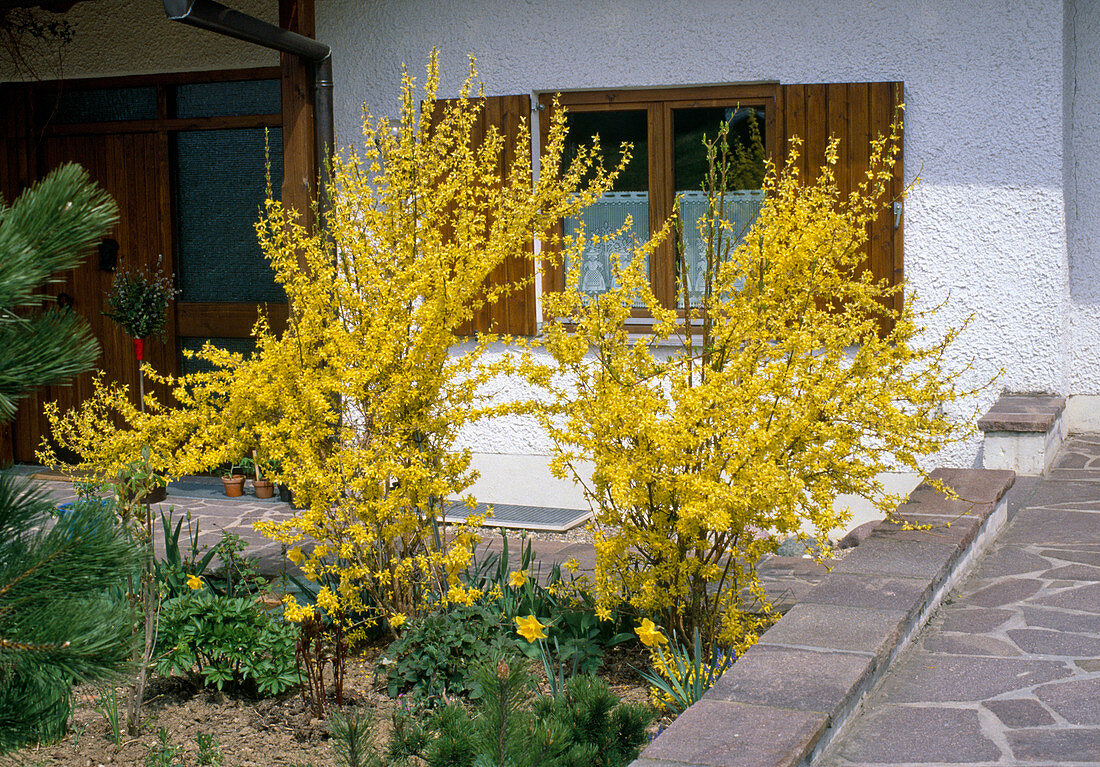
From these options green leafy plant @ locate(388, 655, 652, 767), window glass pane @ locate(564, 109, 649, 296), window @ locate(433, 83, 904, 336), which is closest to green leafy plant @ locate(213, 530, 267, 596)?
green leafy plant @ locate(388, 655, 652, 767)

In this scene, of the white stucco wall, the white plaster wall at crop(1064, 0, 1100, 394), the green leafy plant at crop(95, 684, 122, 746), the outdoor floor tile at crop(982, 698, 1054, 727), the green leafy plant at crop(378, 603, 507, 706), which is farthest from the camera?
the white plaster wall at crop(1064, 0, 1100, 394)

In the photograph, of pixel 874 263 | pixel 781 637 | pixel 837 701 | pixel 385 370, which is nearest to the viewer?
pixel 837 701

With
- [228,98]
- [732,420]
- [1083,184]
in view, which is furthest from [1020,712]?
[228,98]

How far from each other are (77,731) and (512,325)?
380 centimetres

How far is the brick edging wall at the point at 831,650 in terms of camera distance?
8.08 ft

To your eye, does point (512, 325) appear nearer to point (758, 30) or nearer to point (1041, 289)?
point (758, 30)

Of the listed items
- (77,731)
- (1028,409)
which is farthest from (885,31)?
(77,731)

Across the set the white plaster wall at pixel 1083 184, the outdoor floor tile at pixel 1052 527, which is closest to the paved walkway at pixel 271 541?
the outdoor floor tile at pixel 1052 527

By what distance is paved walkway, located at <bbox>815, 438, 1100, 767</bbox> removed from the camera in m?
2.74

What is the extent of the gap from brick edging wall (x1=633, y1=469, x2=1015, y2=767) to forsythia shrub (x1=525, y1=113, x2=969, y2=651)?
0.80 feet

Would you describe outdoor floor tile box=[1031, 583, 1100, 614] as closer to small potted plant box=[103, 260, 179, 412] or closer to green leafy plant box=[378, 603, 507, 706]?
green leafy plant box=[378, 603, 507, 706]

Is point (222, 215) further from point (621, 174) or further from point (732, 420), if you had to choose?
point (732, 420)

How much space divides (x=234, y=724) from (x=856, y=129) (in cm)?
436

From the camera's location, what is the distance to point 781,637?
3.18m
